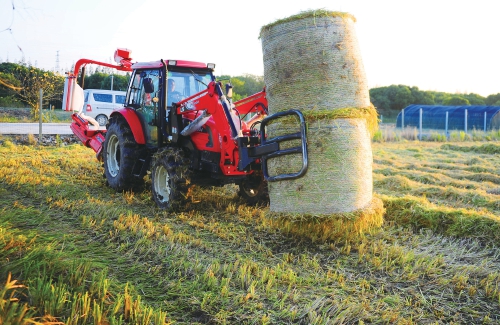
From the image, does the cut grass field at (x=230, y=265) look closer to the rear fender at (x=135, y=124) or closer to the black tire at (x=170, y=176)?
the black tire at (x=170, y=176)

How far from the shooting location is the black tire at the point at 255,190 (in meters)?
6.20

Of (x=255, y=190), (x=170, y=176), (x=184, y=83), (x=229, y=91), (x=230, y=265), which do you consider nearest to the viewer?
(x=230, y=265)

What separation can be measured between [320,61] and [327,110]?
1.49ft

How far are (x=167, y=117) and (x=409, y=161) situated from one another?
7.11 meters

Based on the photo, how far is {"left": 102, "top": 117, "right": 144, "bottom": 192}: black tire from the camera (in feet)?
22.3

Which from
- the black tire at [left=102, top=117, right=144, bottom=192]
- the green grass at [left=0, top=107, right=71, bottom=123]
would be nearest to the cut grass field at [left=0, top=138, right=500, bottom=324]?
the black tire at [left=102, top=117, right=144, bottom=192]

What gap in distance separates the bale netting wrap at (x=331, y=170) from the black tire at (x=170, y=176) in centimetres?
193

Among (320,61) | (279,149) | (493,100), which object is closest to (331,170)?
(279,149)

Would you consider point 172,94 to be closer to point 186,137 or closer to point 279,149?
point 186,137

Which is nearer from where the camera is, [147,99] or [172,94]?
[172,94]

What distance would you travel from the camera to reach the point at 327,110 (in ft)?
13.3

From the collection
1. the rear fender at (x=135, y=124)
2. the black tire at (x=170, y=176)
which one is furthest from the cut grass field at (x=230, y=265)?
the rear fender at (x=135, y=124)

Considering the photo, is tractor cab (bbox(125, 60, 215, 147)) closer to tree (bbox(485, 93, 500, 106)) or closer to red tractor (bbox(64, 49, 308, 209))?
red tractor (bbox(64, 49, 308, 209))

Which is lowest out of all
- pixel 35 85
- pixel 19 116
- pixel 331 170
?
pixel 331 170
